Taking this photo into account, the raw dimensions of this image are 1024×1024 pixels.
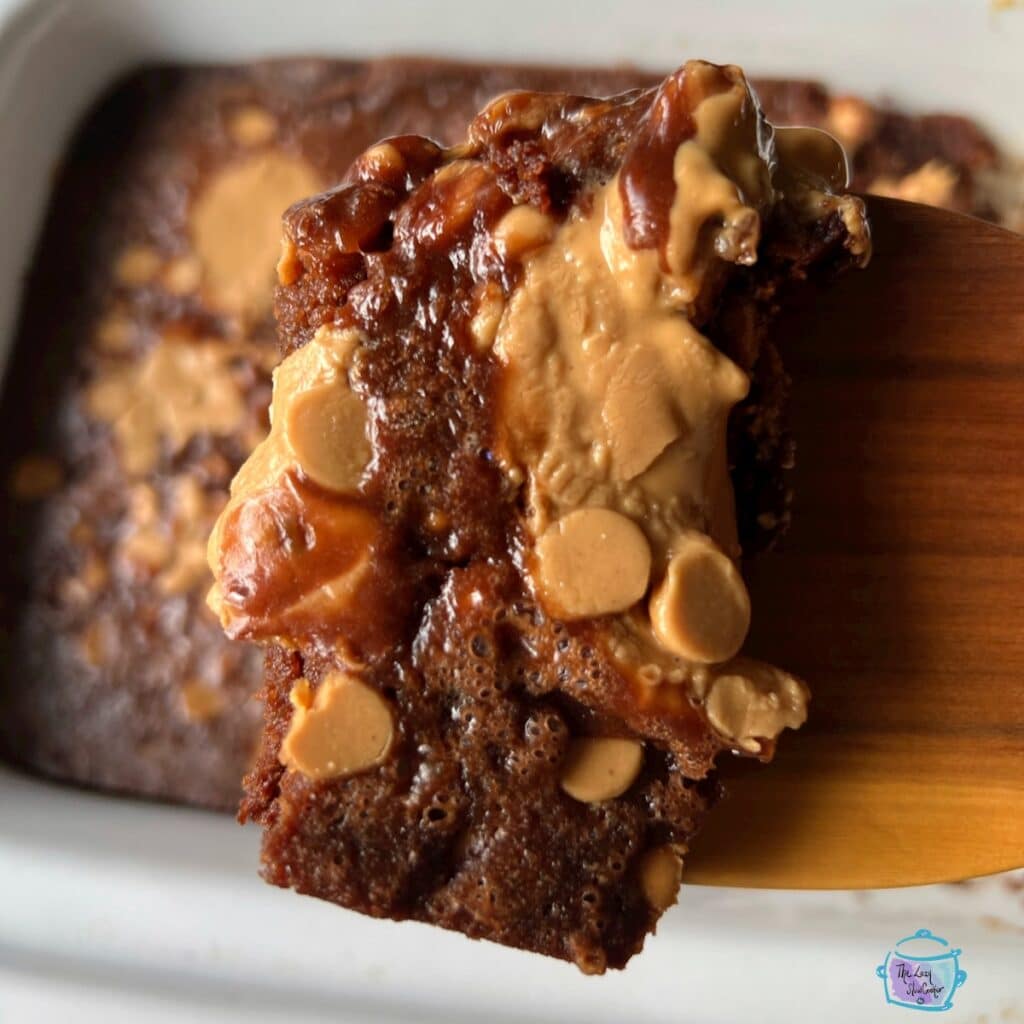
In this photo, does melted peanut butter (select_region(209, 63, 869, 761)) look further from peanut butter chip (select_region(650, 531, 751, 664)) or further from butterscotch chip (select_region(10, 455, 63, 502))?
butterscotch chip (select_region(10, 455, 63, 502))

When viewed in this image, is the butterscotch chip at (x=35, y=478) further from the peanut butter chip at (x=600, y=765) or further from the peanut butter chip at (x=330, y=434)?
the peanut butter chip at (x=600, y=765)

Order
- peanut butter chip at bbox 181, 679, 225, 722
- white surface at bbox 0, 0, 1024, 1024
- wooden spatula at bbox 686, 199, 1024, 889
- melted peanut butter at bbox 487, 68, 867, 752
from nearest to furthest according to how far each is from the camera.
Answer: melted peanut butter at bbox 487, 68, 867, 752 < wooden spatula at bbox 686, 199, 1024, 889 < white surface at bbox 0, 0, 1024, 1024 < peanut butter chip at bbox 181, 679, 225, 722

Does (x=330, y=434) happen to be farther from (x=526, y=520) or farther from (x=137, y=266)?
(x=137, y=266)

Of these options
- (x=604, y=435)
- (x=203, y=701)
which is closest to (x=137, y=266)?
(x=203, y=701)

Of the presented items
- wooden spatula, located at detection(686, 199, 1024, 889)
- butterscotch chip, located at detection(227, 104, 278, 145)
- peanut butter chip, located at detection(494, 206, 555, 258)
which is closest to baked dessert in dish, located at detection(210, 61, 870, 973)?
peanut butter chip, located at detection(494, 206, 555, 258)

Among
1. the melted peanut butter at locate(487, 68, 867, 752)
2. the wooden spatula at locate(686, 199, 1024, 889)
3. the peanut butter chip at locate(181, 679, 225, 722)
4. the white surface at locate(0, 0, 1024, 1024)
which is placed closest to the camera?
the melted peanut butter at locate(487, 68, 867, 752)

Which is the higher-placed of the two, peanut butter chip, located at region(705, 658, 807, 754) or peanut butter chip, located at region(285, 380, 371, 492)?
peanut butter chip, located at region(285, 380, 371, 492)
